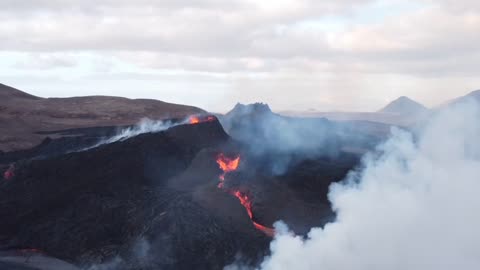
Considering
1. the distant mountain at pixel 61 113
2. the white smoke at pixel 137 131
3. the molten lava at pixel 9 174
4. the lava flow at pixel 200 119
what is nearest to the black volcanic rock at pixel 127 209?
the molten lava at pixel 9 174

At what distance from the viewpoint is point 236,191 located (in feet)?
123

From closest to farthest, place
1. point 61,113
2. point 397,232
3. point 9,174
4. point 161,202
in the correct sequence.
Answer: point 397,232 < point 161,202 < point 9,174 < point 61,113

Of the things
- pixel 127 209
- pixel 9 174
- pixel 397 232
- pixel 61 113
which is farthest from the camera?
pixel 61 113

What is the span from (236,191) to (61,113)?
45525 mm

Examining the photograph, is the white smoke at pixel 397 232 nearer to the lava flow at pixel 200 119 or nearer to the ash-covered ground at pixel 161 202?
the ash-covered ground at pixel 161 202

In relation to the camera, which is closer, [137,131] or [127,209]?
[127,209]

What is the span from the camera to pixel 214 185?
37281 mm

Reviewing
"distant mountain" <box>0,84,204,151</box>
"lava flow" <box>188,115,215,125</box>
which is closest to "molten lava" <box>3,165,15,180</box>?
"lava flow" <box>188,115,215,125</box>

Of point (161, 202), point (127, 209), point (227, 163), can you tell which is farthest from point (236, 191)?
point (127, 209)

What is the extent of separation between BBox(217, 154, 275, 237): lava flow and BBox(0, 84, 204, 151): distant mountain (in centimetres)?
2622

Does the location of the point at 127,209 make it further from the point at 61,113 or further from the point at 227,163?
the point at 61,113

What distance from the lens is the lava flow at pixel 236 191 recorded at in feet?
115

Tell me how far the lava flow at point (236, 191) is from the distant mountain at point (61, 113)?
2622 cm

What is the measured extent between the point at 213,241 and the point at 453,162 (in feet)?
46.0
